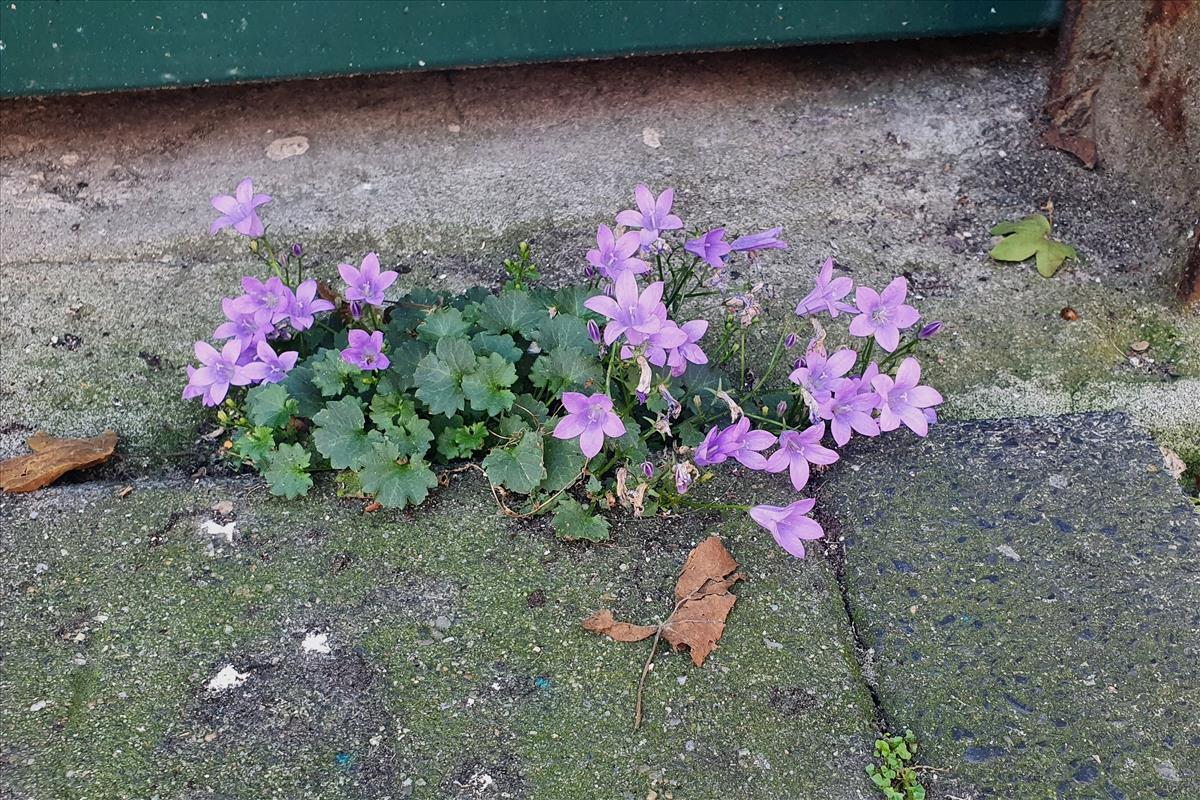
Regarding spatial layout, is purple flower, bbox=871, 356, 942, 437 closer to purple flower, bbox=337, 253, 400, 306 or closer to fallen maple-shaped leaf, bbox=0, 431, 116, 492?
purple flower, bbox=337, 253, 400, 306

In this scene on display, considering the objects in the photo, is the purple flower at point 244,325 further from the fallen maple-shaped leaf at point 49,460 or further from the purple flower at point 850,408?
the purple flower at point 850,408

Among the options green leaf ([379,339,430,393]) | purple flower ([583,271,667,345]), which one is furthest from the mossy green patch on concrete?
purple flower ([583,271,667,345])

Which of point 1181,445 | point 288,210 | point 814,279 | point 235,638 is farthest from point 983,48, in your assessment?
point 235,638

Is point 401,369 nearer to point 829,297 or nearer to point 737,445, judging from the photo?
point 737,445

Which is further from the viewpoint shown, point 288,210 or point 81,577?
point 288,210

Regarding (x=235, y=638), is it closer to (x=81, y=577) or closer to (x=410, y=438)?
(x=81, y=577)

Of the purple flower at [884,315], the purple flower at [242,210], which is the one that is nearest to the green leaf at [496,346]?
the purple flower at [242,210]

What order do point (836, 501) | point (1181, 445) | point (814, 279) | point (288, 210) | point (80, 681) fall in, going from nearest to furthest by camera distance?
point (80, 681), point (836, 501), point (1181, 445), point (814, 279), point (288, 210)
